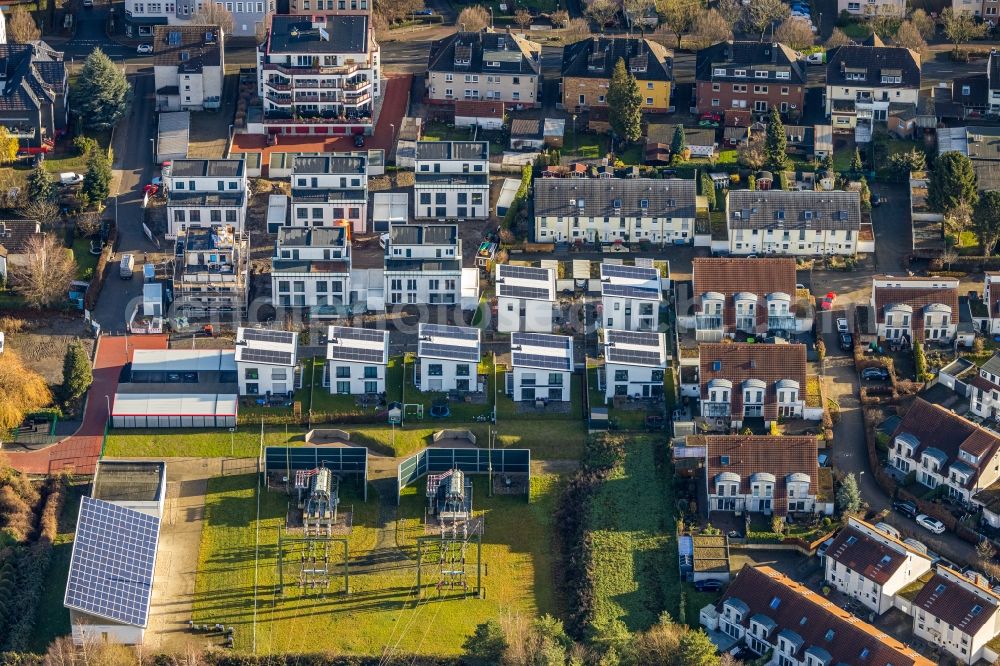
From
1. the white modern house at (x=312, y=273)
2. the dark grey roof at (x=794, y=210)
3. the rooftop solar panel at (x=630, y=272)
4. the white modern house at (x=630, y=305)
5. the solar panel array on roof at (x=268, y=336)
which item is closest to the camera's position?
the solar panel array on roof at (x=268, y=336)

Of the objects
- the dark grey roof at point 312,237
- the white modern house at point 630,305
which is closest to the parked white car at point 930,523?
the white modern house at point 630,305

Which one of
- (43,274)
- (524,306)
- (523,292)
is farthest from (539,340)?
(43,274)

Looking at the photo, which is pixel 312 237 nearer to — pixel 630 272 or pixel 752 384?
pixel 630 272

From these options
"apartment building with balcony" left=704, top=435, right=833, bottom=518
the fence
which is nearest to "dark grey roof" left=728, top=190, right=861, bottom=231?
"apartment building with balcony" left=704, top=435, right=833, bottom=518

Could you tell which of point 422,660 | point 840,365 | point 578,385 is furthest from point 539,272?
point 422,660

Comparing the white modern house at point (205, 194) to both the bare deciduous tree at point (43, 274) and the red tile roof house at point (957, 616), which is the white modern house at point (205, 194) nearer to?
the bare deciduous tree at point (43, 274)
